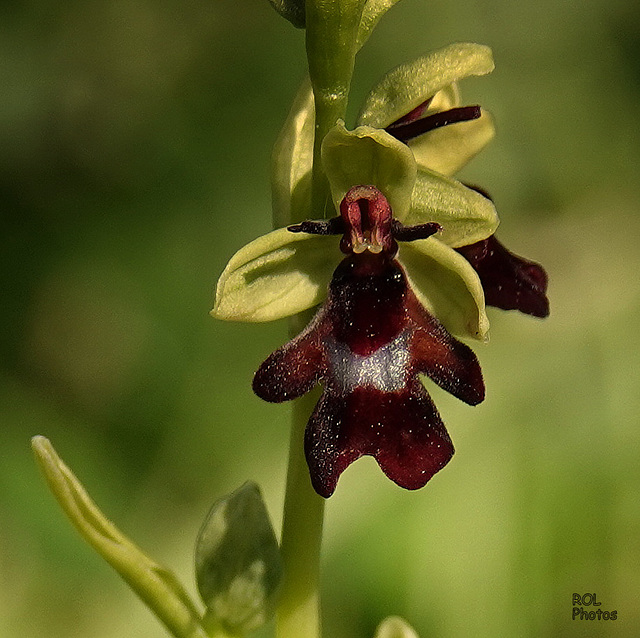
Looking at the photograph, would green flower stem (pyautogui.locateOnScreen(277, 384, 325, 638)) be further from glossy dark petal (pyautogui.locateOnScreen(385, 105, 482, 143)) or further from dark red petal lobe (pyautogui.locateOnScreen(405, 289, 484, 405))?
glossy dark petal (pyautogui.locateOnScreen(385, 105, 482, 143))

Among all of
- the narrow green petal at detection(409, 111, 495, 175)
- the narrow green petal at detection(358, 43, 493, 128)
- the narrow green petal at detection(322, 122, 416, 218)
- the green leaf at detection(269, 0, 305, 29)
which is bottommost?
the narrow green petal at detection(322, 122, 416, 218)

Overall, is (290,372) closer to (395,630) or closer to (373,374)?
(373,374)

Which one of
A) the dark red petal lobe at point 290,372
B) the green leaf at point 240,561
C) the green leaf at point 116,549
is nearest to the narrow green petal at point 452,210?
the dark red petal lobe at point 290,372

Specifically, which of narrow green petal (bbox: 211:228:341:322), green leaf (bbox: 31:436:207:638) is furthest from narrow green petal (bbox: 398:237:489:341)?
green leaf (bbox: 31:436:207:638)

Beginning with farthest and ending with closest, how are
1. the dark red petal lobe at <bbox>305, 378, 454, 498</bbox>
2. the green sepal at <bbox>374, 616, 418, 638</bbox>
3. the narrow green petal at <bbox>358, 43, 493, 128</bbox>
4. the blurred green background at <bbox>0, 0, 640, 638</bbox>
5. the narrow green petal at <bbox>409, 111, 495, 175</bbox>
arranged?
the blurred green background at <bbox>0, 0, 640, 638</bbox> → the green sepal at <bbox>374, 616, 418, 638</bbox> → the narrow green petal at <bbox>409, 111, 495, 175</bbox> → the narrow green petal at <bbox>358, 43, 493, 128</bbox> → the dark red petal lobe at <bbox>305, 378, 454, 498</bbox>

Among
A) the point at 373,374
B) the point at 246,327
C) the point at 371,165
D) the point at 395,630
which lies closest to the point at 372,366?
the point at 373,374

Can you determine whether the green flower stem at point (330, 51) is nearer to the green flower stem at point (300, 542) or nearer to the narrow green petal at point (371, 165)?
the narrow green petal at point (371, 165)
